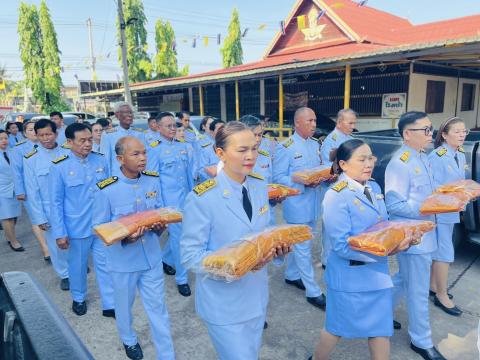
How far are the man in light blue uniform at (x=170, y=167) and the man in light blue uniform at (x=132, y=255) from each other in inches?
55.4

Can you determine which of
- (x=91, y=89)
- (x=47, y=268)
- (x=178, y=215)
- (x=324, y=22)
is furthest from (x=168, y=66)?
(x=178, y=215)

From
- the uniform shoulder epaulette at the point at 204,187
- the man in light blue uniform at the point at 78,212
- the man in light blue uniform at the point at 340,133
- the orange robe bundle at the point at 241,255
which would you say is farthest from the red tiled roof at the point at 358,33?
the orange robe bundle at the point at 241,255

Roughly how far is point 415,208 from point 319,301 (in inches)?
57.1

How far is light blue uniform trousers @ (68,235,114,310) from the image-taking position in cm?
367

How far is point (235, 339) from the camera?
6.75 ft

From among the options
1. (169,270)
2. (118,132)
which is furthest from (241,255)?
(118,132)

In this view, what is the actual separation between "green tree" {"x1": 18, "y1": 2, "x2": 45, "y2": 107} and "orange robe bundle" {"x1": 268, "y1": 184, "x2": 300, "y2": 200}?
102ft

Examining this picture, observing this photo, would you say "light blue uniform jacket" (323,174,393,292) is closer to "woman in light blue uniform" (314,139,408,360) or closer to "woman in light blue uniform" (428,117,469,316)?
"woman in light blue uniform" (314,139,408,360)

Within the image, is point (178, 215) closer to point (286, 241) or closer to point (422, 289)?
point (286, 241)

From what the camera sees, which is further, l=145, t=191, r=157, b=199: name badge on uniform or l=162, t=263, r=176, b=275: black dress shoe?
l=162, t=263, r=176, b=275: black dress shoe

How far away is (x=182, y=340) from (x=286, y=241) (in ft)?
5.84

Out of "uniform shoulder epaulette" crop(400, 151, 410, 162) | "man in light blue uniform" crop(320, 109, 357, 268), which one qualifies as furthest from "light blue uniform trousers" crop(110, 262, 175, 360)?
"man in light blue uniform" crop(320, 109, 357, 268)

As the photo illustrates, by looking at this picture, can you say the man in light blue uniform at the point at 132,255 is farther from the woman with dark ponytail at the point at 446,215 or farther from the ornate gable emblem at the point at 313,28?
the ornate gable emblem at the point at 313,28

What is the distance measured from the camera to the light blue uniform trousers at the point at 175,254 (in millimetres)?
4207
